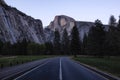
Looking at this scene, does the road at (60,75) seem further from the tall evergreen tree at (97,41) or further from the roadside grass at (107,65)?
the tall evergreen tree at (97,41)

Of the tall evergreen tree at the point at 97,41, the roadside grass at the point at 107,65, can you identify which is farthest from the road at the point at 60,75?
the tall evergreen tree at the point at 97,41

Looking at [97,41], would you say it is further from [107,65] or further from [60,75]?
[60,75]

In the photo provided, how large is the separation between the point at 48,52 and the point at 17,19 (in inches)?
1531

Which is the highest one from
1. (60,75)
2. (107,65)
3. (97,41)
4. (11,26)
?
(11,26)

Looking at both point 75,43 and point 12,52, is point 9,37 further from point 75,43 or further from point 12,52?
point 75,43

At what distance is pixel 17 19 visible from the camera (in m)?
185

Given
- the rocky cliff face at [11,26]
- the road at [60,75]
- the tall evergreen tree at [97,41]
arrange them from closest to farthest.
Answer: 1. the road at [60,75]
2. the tall evergreen tree at [97,41]
3. the rocky cliff face at [11,26]

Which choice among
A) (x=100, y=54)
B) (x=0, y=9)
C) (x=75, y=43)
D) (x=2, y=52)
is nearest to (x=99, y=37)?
(x=100, y=54)

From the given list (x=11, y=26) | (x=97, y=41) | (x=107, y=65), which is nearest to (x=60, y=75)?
(x=107, y=65)

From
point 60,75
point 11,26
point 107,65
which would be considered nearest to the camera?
point 60,75

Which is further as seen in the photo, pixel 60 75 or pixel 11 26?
pixel 11 26

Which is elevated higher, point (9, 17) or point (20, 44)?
point (9, 17)

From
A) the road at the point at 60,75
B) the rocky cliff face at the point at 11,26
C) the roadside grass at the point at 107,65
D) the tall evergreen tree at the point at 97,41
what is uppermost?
the rocky cliff face at the point at 11,26

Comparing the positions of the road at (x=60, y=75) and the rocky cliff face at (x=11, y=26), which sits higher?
the rocky cliff face at (x=11, y=26)
